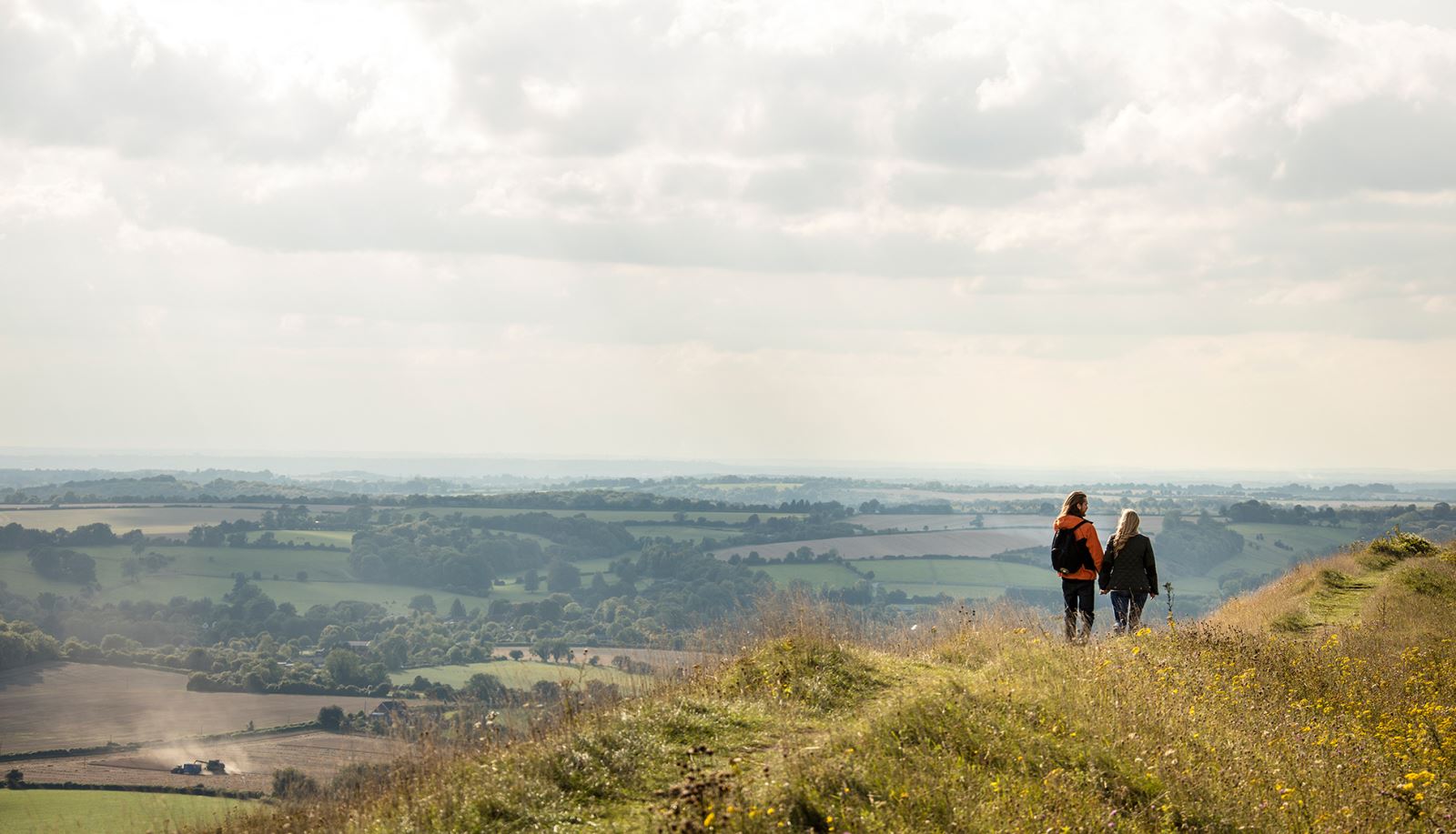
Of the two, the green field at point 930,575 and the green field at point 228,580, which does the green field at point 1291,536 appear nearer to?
the green field at point 930,575

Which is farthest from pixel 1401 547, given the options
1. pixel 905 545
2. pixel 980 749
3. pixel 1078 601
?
pixel 905 545

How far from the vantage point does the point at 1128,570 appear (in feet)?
56.1

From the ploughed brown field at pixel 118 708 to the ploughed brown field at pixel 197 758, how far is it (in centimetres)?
224

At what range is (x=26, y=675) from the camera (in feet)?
266

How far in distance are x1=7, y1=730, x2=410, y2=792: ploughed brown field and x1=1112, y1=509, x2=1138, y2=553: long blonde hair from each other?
862 inches

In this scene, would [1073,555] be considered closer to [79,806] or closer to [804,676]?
[804,676]

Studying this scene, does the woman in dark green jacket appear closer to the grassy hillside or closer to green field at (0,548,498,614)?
the grassy hillside

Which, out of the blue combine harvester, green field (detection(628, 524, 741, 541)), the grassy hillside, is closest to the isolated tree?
the blue combine harvester

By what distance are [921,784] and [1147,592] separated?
9.14 meters

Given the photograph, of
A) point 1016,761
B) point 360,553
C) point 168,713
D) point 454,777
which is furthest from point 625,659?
point 360,553

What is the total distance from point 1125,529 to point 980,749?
7.69m

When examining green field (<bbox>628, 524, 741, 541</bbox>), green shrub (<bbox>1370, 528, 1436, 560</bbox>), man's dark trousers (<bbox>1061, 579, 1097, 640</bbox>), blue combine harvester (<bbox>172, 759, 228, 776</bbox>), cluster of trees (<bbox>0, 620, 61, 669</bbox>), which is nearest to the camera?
man's dark trousers (<bbox>1061, 579, 1097, 640</bbox>)

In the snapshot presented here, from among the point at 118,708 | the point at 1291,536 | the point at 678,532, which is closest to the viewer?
the point at 118,708

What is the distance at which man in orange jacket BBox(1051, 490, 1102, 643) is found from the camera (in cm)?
1644
